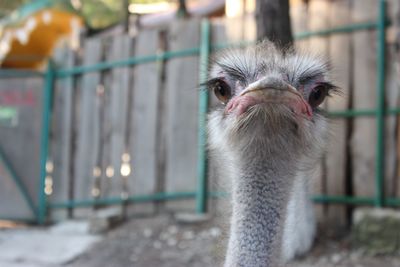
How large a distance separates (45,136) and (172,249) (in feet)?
8.83

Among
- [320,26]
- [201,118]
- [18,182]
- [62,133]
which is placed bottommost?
[18,182]

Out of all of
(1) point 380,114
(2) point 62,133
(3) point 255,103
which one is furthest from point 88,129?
(3) point 255,103

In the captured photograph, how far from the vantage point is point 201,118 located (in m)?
5.21

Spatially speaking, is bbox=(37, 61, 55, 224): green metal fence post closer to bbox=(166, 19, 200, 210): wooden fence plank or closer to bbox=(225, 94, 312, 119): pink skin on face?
bbox=(166, 19, 200, 210): wooden fence plank

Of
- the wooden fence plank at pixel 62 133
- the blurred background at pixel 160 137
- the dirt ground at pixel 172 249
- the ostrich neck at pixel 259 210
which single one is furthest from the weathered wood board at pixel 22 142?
the ostrich neck at pixel 259 210

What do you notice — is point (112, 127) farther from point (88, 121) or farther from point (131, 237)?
point (131, 237)

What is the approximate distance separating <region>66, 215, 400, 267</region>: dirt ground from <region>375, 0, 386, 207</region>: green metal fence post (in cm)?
47

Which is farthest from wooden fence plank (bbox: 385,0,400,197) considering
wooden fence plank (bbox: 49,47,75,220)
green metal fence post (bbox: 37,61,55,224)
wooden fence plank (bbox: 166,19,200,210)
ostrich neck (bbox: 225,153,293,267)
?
green metal fence post (bbox: 37,61,55,224)

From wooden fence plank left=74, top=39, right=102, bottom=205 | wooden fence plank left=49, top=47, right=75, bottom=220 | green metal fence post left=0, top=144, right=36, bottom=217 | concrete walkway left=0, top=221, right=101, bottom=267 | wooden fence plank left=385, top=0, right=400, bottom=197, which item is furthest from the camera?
green metal fence post left=0, top=144, right=36, bottom=217

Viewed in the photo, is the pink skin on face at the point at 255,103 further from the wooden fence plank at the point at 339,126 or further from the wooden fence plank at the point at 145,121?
the wooden fence plank at the point at 145,121

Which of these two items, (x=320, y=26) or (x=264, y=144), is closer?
(x=264, y=144)

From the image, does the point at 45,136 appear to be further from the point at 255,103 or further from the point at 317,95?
the point at 255,103

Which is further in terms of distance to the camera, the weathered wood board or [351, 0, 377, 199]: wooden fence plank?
the weathered wood board

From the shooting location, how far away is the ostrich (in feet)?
6.11
